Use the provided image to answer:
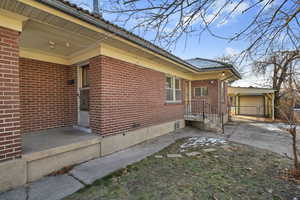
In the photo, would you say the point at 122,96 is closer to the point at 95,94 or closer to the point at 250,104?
the point at 95,94

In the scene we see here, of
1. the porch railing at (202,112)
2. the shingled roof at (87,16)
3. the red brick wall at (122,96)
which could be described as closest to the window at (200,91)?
the porch railing at (202,112)

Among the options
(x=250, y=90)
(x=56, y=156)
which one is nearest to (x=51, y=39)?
(x=56, y=156)

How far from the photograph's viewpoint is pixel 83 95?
4852mm

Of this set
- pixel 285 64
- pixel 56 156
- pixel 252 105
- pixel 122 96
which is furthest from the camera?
pixel 252 105

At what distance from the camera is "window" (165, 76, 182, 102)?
23.8 feet

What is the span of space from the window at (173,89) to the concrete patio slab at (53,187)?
526 centimetres

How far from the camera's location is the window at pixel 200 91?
9.16 meters

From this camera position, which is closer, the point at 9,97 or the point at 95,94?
the point at 9,97

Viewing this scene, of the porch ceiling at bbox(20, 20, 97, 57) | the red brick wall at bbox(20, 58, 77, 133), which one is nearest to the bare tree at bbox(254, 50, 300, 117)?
the porch ceiling at bbox(20, 20, 97, 57)

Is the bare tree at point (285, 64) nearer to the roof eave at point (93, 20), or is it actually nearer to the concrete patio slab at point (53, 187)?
the roof eave at point (93, 20)

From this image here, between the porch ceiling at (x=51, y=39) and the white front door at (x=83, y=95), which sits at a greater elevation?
the porch ceiling at (x=51, y=39)

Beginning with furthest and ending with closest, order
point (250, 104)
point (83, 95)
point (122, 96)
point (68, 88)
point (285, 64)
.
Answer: point (250, 104) → point (68, 88) → point (83, 95) → point (285, 64) → point (122, 96)

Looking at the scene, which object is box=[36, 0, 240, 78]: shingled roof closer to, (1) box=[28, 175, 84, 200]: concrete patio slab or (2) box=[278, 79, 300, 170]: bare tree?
(1) box=[28, 175, 84, 200]: concrete patio slab

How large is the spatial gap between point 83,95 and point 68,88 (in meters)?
0.81
